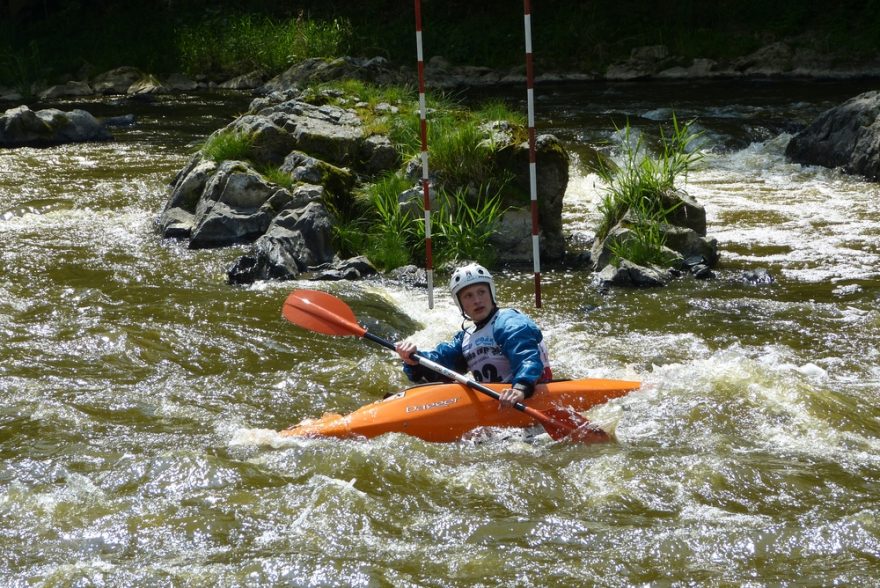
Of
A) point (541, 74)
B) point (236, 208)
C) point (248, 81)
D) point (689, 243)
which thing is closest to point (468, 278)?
point (689, 243)

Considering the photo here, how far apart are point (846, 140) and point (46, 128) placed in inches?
379

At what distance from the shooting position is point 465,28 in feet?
70.1

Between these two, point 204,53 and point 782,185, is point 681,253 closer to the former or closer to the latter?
point 782,185

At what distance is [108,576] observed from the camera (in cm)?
364

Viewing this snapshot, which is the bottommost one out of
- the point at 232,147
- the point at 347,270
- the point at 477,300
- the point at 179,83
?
the point at 347,270

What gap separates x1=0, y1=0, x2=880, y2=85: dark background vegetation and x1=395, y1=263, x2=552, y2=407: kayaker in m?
14.8

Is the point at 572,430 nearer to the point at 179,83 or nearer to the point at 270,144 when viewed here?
the point at 270,144

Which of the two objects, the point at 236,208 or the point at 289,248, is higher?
the point at 236,208

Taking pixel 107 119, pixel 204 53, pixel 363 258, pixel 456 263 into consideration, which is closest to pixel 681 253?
pixel 456 263

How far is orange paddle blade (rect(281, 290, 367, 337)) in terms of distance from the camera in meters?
5.91

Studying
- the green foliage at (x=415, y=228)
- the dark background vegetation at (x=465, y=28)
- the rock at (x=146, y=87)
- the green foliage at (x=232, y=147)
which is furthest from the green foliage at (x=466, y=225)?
the rock at (x=146, y=87)

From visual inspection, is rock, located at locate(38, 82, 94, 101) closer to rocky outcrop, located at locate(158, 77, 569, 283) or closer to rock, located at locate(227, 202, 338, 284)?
rocky outcrop, located at locate(158, 77, 569, 283)

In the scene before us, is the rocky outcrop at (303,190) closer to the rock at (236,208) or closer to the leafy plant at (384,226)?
the rock at (236,208)

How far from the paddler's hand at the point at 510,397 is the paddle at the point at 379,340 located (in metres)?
0.02
